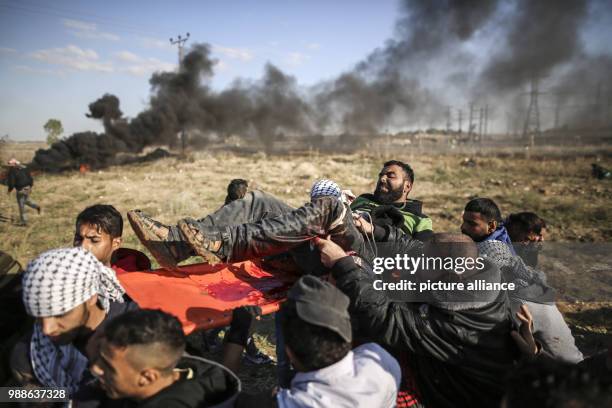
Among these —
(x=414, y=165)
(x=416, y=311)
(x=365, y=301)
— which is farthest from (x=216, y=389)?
(x=414, y=165)

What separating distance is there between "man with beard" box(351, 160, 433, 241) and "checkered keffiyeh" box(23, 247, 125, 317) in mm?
2392

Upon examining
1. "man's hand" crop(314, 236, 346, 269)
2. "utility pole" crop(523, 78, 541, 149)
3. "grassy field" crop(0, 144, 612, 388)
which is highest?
"utility pole" crop(523, 78, 541, 149)

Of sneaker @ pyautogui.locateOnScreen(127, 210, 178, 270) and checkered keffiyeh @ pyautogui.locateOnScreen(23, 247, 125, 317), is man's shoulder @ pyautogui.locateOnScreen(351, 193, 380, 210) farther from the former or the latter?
checkered keffiyeh @ pyautogui.locateOnScreen(23, 247, 125, 317)

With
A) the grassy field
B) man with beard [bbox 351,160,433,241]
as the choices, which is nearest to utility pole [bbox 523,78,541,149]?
the grassy field

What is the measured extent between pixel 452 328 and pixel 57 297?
2.06m

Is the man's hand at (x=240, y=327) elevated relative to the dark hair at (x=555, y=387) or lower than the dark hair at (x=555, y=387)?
lower

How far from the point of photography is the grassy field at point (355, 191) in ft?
26.7

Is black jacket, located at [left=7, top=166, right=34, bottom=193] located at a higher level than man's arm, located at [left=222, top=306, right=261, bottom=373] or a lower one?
higher

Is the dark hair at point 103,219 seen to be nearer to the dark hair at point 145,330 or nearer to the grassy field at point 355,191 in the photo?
the dark hair at point 145,330

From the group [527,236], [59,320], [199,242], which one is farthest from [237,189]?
[527,236]

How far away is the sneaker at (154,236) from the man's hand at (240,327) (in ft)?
3.33

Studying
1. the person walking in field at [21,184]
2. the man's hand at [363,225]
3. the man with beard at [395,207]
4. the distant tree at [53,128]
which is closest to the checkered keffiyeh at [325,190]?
the man's hand at [363,225]

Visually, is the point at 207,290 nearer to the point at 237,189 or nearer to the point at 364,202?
the point at 364,202

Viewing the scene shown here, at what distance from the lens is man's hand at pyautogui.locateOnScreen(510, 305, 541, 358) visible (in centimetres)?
220
